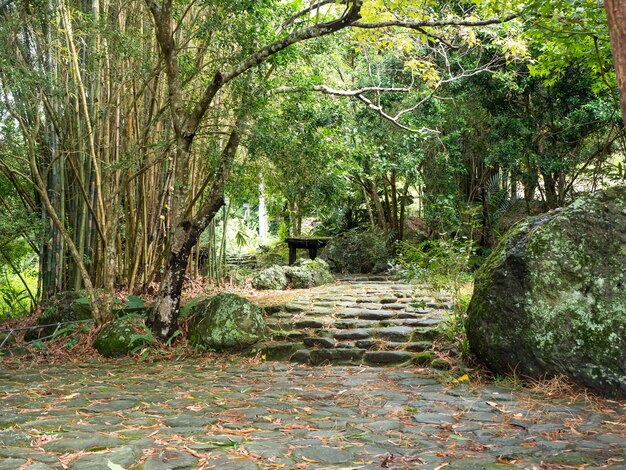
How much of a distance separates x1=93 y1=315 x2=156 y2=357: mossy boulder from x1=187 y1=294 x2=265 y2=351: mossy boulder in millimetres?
513

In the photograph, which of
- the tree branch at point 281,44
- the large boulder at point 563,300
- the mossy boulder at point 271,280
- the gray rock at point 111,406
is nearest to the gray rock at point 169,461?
the gray rock at point 111,406

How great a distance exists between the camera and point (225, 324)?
6016 mm

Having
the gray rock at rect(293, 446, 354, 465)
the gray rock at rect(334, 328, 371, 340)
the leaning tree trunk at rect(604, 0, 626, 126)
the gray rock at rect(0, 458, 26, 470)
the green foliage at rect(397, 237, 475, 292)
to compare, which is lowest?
the gray rock at rect(293, 446, 354, 465)

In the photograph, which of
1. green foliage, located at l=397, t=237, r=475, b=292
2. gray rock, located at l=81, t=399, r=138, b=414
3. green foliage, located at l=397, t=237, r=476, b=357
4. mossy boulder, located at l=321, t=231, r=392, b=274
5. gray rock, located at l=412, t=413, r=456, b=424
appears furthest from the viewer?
mossy boulder, located at l=321, t=231, r=392, b=274

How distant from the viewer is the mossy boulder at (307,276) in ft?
32.9

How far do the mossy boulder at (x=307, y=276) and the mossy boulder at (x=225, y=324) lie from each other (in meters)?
3.68

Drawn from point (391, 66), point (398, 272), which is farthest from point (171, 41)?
point (391, 66)

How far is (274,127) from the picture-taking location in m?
6.16

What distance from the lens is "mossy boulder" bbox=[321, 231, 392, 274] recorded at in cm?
1334

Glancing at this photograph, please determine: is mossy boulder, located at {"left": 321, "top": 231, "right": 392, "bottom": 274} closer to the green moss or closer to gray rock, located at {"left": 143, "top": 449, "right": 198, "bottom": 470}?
the green moss

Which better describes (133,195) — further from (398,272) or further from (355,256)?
(355,256)

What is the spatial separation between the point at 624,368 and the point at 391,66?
9422 millimetres

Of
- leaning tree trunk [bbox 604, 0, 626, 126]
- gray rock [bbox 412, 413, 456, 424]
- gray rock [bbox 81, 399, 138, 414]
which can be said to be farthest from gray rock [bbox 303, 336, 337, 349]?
leaning tree trunk [bbox 604, 0, 626, 126]

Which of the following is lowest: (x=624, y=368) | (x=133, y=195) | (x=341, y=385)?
(x=341, y=385)
